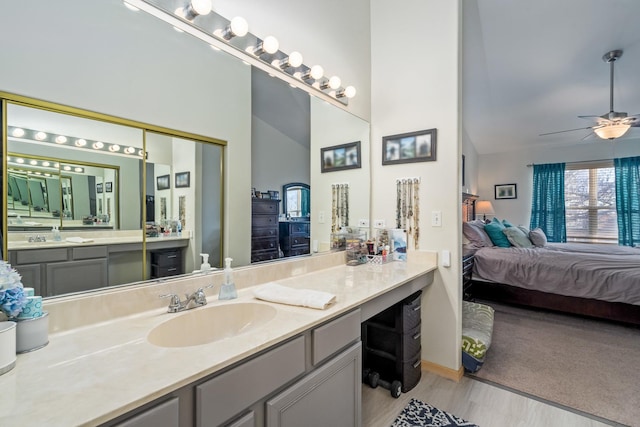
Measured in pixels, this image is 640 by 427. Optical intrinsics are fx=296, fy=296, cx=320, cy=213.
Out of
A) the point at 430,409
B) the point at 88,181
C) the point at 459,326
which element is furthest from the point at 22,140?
the point at 459,326

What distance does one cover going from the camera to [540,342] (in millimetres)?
2738

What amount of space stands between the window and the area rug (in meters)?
6.06

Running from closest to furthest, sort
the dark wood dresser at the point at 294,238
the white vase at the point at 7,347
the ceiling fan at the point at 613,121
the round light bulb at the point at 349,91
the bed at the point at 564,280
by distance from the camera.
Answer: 1. the white vase at the point at 7,347
2. the dark wood dresser at the point at 294,238
3. the round light bulb at the point at 349,91
4. the bed at the point at 564,280
5. the ceiling fan at the point at 613,121

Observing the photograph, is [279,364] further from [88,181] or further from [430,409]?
[430,409]

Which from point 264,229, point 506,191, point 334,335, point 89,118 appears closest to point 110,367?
point 334,335

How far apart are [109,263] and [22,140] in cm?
49

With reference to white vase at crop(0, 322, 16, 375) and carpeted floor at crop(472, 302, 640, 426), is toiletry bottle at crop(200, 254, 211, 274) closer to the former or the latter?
white vase at crop(0, 322, 16, 375)

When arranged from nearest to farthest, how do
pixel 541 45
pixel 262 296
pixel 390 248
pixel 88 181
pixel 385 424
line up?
pixel 88 181 → pixel 262 296 → pixel 385 424 → pixel 390 248 → pixel 541 45

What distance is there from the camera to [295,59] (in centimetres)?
178

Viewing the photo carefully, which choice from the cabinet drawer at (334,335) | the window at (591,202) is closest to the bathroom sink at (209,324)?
the cabinet drawer at (334,335)

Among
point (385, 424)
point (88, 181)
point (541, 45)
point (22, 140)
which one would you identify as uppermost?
point (541, 45)

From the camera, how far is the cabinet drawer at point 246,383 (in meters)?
0.79

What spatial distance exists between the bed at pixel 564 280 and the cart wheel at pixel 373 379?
2.44m

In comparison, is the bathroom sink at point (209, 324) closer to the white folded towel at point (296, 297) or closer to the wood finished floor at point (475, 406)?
the white folded towel at point (296, 297)
